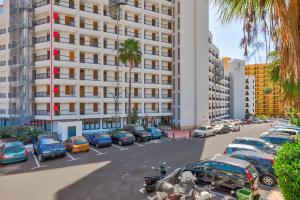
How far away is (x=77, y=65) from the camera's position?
114ft

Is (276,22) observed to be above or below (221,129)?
above

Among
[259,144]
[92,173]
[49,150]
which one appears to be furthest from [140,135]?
[259,144]

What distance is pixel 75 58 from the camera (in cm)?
3494

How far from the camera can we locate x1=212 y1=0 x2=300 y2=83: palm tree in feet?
9.85

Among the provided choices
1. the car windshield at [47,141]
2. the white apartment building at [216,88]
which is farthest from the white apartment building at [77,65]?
the white apartment building at [216,88]

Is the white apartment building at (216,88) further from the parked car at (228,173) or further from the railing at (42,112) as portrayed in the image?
the parked car at (228,173)

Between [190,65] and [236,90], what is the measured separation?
41.4 metres

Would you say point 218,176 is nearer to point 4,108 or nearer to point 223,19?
point 223,19

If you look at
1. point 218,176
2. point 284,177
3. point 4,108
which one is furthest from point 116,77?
point 284,177

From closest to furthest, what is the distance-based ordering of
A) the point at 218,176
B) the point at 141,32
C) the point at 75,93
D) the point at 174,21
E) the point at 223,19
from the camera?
the point at 223,19 → the point at 218,176 → the point at 75,93 → the point at 141,32 → the point at 174,21

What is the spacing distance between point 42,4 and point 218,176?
120 feet

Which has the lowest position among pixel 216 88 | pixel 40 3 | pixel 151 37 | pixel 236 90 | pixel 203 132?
pixel 203 132

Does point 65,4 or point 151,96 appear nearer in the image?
point 65,4

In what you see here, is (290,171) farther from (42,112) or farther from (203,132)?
(42,112)
